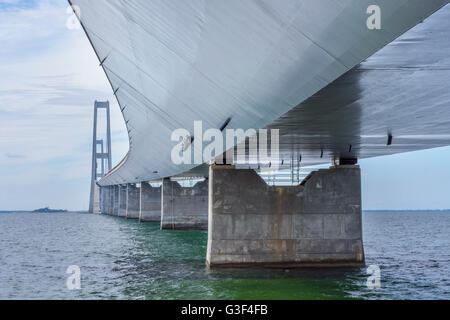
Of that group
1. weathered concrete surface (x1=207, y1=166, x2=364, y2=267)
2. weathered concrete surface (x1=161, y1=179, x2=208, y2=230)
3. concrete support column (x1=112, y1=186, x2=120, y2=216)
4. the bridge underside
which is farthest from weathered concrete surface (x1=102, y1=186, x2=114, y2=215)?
the bridge underside

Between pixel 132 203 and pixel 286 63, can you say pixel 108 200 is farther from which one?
pixel 286 63

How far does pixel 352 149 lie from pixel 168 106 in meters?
8.37

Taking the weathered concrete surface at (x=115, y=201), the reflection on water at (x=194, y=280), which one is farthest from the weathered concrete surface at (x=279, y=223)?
the weathered concrete surface at (x=115, y=201)

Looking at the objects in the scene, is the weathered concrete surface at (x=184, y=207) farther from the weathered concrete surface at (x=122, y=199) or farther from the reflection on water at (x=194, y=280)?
the weathered concrete surface at (x=122, y=199)

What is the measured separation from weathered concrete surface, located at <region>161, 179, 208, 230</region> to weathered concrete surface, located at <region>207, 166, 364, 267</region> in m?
27.6

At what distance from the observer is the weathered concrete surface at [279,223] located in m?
21.5

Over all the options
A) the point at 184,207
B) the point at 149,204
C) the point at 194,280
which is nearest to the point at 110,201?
the point at 149,204

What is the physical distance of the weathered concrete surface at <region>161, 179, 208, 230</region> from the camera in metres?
49.4

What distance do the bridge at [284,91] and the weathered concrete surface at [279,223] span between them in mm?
47

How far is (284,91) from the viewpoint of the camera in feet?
29.4

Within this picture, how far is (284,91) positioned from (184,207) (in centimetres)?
4217

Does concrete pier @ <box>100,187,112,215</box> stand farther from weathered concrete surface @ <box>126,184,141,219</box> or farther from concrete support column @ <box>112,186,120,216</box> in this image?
weathered concrete surface @ <box>126,184,141,219</box>
